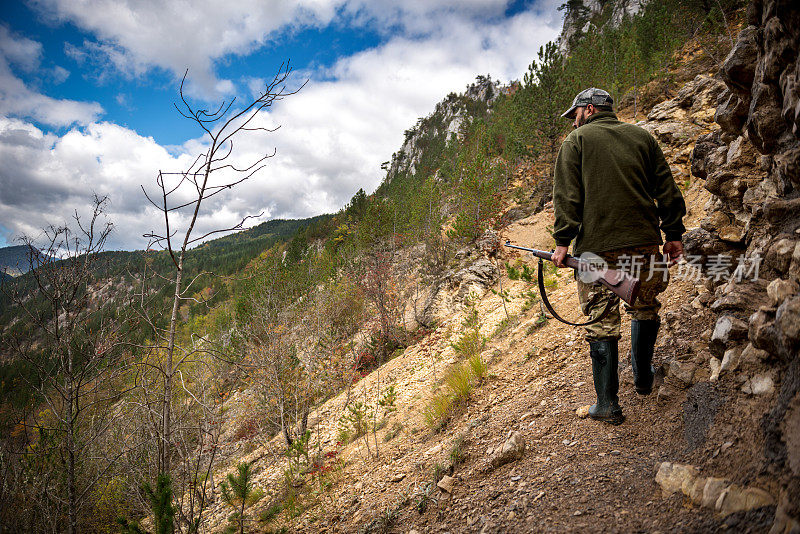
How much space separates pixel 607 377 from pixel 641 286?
66 centimetres

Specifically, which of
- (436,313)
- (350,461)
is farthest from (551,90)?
(350,461)

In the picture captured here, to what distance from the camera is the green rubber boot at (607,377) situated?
226cm

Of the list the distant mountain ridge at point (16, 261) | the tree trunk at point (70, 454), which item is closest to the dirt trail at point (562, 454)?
the tree trunk at point (70, 454)

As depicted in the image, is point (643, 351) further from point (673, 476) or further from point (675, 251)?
point (673, 476)

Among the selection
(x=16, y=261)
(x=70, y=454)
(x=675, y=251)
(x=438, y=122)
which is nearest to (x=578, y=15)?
(x=438, y=122)

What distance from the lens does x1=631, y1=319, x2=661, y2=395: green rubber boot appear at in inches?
89.1

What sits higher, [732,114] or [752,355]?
[732,114]

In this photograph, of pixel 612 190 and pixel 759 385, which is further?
pixel 612 190

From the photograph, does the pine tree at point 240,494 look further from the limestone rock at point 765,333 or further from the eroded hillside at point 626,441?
the limestone rock at point 765,333

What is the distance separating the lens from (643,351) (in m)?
2.29

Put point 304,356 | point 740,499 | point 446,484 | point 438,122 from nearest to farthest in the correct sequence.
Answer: point 740,499, point 446,484, point 304,356, point 438,122

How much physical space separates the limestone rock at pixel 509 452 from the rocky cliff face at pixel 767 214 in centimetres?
139

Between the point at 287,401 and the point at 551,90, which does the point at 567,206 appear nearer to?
the point at 287,401

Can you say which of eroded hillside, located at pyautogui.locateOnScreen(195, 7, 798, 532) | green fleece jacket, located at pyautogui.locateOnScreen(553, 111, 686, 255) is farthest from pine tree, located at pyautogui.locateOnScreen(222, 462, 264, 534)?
green fleece jacket, located at pyautogui.locateOnScreen(553, 111, 686, 255)
